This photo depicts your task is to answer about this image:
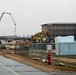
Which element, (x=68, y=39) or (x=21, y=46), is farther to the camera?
(x=21, y=46)

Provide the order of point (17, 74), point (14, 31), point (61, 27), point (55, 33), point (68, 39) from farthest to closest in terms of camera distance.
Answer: point (61, 27) < point (55, 33) < point (14, 31) < point (68, 39) < point (17, 74)

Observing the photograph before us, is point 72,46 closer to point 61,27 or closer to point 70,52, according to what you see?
point 70,52

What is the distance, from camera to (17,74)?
66.2 ft

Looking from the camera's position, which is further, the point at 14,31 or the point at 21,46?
the point at 14,31

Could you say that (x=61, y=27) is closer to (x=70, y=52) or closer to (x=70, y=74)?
(x=70, y=52)

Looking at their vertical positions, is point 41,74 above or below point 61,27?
below

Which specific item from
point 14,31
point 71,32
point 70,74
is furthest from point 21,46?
point 71,32

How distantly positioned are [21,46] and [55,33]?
66053 millimetres

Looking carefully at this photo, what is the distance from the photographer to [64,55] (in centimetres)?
5009

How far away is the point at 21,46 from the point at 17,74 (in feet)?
188

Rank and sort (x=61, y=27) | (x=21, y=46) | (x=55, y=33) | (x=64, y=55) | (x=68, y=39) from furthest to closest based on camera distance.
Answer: (x=61, y=27) → (x=55, y=33) → (x=21, y=46) → (x=68, y=39) → (x=64, y=55)

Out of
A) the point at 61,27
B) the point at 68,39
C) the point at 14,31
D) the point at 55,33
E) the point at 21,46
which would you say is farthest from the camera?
the point at 61,27

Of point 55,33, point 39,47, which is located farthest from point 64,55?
point 55,33

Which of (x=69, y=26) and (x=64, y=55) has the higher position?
(x=69, y=26)
